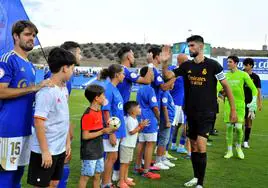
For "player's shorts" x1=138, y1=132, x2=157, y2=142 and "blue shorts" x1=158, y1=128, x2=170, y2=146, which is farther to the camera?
"blue shorts" x1=158, y1=128, x2=170, y2=146

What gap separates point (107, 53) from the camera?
7950 cm

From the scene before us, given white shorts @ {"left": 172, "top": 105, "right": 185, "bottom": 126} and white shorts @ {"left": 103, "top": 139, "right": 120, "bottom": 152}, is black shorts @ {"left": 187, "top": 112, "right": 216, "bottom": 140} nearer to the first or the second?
white shorts @ {"left": 103, "top": 139, "right": 120, "bottom": 152}

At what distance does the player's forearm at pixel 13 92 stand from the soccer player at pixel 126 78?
2347mm

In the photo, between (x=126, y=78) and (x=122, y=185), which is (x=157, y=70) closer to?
(x=126, y=78)

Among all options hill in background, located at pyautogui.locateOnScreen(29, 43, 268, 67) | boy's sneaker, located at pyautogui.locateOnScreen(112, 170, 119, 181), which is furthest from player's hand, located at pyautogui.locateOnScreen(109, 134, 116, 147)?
hill in background, located at pyautogui.locateOnScreen(29, 43, 268, 67)

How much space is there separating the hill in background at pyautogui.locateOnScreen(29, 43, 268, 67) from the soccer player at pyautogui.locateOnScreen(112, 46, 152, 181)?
174 ft

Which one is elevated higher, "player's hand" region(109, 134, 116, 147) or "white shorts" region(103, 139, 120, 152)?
"player's hand" region(109, 134, 116, 147)

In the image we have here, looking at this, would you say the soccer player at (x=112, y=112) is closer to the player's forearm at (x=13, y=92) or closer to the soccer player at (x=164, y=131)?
the soccer player at (x=164, y=131)

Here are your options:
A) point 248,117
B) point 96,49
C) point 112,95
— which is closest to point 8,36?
point 112,95

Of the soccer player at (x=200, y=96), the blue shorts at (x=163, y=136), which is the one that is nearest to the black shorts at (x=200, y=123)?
the soccer player at (x=200, y=96)

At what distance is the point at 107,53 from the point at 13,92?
76757 millimetres

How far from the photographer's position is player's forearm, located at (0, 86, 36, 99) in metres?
3.37

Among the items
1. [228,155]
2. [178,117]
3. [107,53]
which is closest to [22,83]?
[178,117]

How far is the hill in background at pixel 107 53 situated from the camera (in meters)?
63.6
